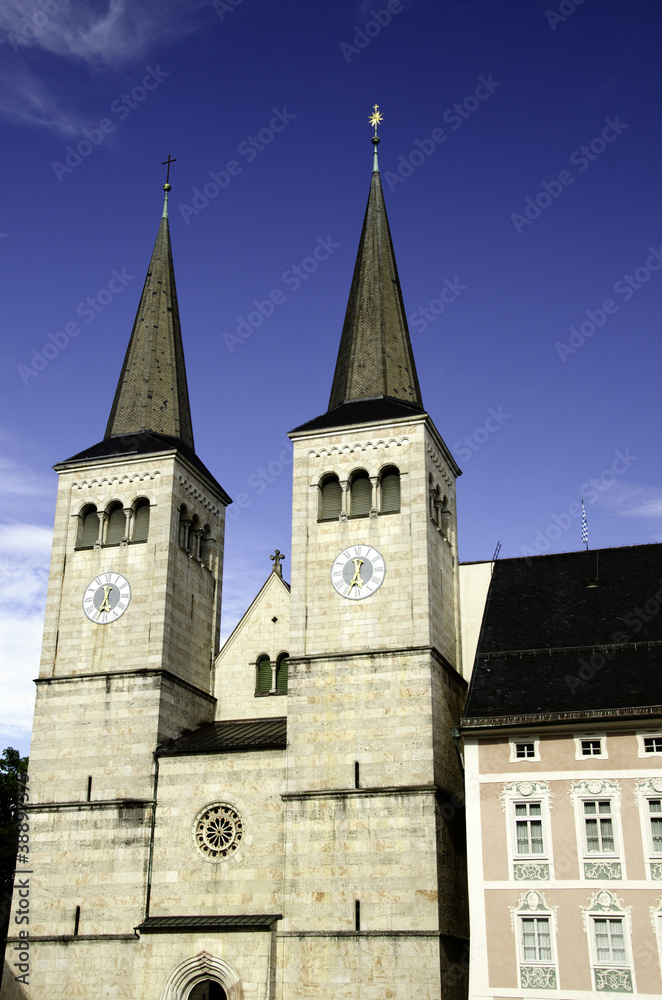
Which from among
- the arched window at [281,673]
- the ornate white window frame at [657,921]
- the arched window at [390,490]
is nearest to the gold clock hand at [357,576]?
the arched window at [390,490]

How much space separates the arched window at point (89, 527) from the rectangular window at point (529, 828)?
16930mm

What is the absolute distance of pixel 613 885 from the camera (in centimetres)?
2648

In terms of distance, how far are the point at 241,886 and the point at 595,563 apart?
14629 millimetres

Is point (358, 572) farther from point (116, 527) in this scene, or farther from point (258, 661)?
point (116, 527)

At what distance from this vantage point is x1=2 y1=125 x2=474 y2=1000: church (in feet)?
97.7

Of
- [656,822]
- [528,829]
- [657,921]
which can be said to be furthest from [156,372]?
[657,921]

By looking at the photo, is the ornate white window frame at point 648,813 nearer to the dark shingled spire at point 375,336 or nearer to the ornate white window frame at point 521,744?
the ornate white window frame at point 521,744

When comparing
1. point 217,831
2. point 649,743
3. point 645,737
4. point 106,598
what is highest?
point 106,598

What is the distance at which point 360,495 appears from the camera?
35.2 meters

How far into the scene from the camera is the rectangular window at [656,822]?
1048 inches

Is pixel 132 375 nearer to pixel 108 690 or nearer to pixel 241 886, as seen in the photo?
pixel 108 690

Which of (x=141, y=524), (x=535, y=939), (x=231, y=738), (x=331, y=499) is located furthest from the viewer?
(x=141, y=524)

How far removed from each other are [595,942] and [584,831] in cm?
250

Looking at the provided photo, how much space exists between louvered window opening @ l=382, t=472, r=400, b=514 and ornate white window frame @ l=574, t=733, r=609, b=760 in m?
9.28
